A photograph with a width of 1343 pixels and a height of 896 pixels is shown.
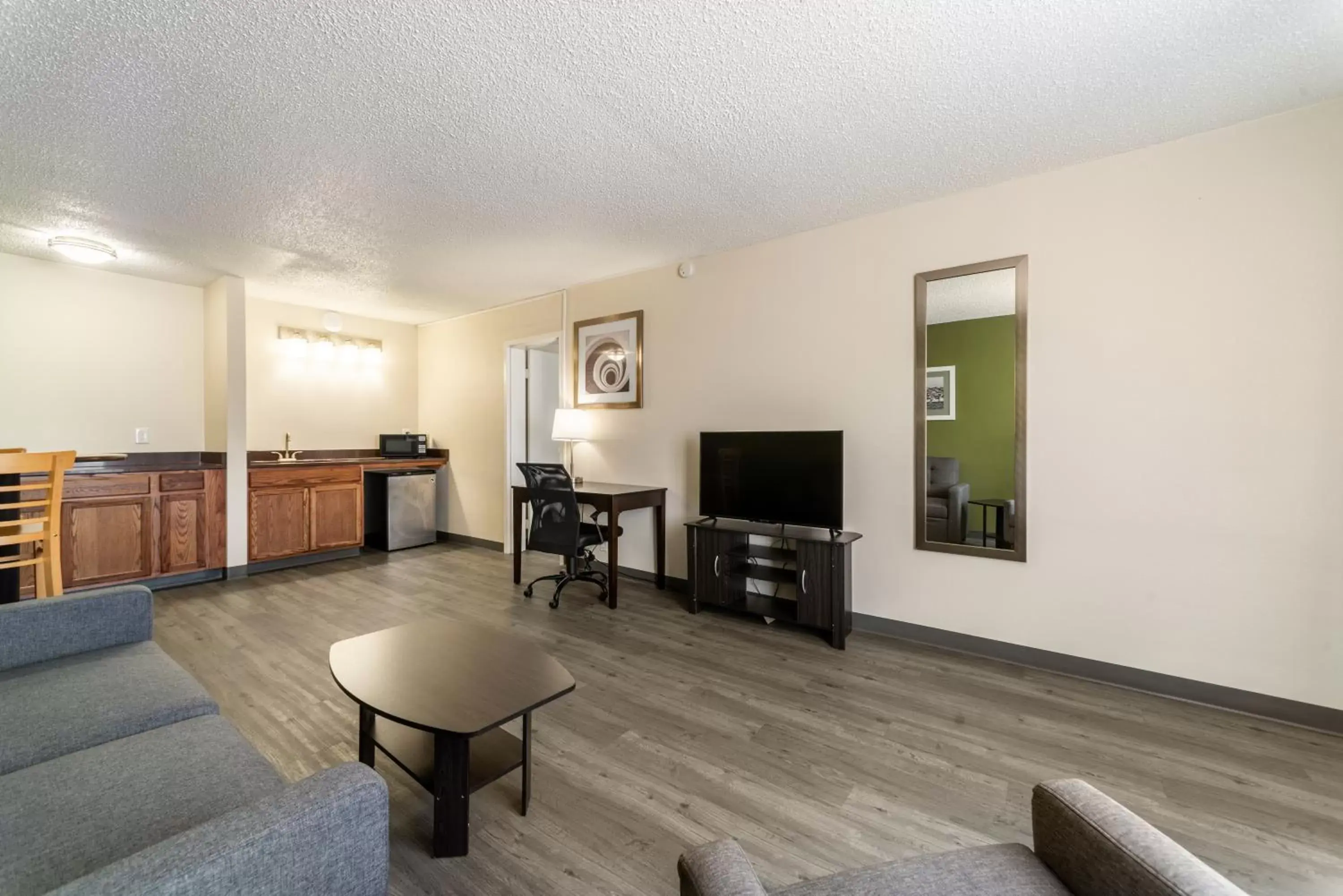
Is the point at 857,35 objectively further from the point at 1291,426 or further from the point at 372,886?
the point at 372,886

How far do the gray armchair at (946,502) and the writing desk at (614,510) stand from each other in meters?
1.90

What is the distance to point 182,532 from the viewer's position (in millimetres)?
4133

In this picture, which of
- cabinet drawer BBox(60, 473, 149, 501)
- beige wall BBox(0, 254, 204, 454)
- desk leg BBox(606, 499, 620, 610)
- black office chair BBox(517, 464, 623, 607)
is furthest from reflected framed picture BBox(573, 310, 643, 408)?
beige wall BBox(0, 254, 204, 454)

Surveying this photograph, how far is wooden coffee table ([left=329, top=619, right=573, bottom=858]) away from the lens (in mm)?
1445

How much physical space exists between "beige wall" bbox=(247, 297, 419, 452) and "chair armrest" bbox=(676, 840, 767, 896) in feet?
18.9

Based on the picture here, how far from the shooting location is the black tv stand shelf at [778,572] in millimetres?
3020

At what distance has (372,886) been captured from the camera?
82cm

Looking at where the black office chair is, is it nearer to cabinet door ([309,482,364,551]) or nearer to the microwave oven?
cabinet door ([309,482,364,551])

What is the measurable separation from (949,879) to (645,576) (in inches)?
138

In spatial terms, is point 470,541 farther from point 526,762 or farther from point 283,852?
point 283,852

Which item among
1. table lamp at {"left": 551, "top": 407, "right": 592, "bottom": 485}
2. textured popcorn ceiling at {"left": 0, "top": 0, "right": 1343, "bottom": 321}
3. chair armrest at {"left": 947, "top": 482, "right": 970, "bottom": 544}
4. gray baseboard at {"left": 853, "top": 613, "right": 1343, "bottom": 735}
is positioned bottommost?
gray baseboard at {"left": 853, "top": 613, "right": 1343, "bottom": 735}

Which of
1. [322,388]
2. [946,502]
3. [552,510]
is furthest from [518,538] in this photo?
[946,502]

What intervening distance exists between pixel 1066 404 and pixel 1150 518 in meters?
0.63

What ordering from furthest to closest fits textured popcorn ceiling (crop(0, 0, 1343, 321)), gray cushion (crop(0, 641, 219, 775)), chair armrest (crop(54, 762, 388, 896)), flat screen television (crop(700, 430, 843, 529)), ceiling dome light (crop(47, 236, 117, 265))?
ceiling dome light (crop(47, 236, 117, 265)) < flat screen television (crop(700, 430, 843, 529)) < textured popcorn ceiling (crop(0, 0, 1343, 321)) < gray cushion (crop(0, 641, 219, 775)) < chair armrest (crop(54, 762, 388, 896))
